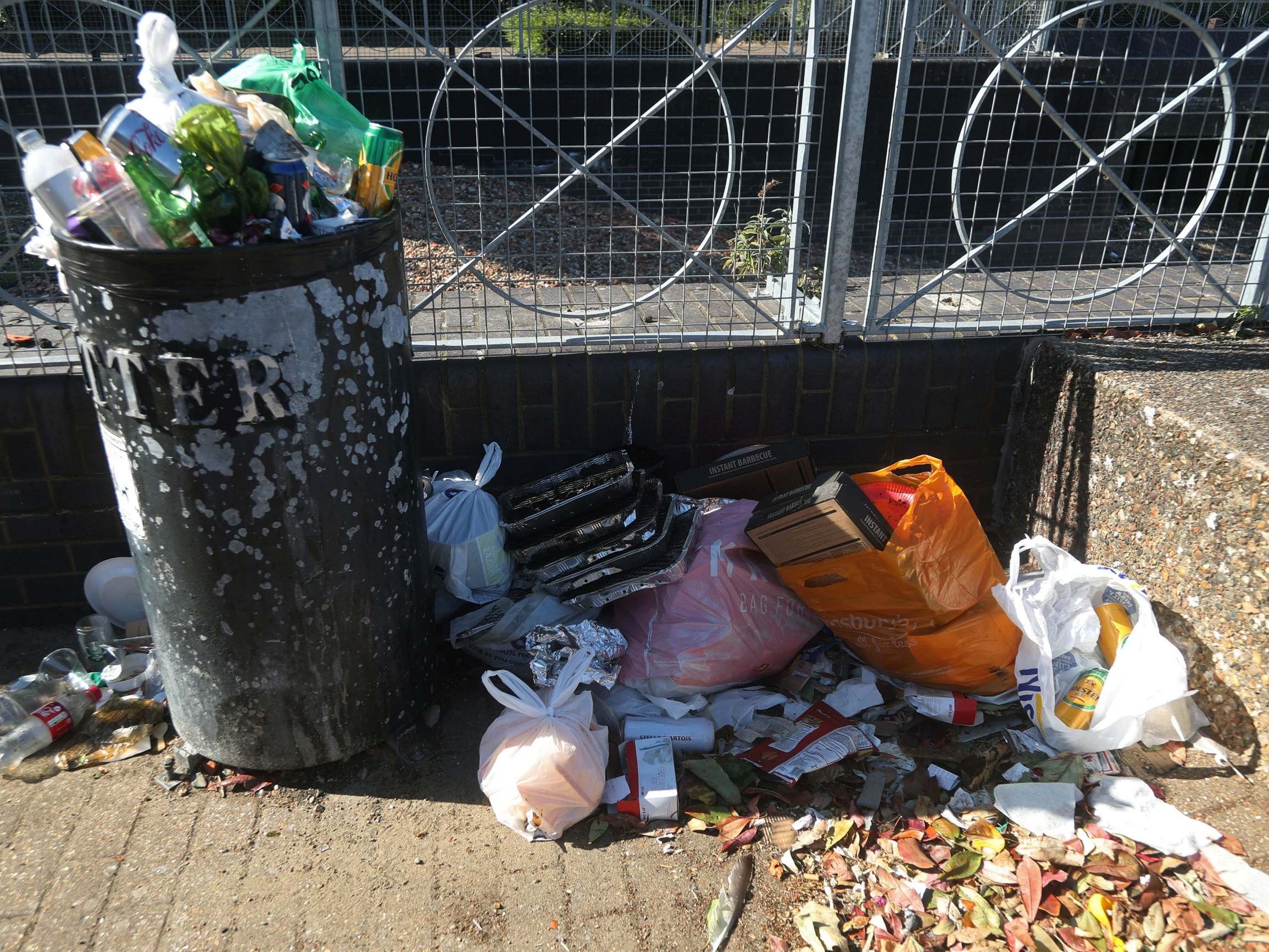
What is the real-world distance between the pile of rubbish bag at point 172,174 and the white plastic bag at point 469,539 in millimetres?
998

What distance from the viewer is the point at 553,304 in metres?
3.24

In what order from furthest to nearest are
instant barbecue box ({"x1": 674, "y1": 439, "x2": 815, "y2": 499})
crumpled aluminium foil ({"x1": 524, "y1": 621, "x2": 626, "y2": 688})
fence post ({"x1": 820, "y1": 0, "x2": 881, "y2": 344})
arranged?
instant barbecue box ({"x1": 674, "y1": 439, "x2": 815, "y2": 499}), fence post ({"x1": 820, "y1": 0, "x2": 881, "y2": 344}), crumpled aluminium foil ({"x1": 524, "y1": 621, "x2": 626, "y2": 688})

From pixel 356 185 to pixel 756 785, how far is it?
1.80 meters

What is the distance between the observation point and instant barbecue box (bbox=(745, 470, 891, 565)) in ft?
8.24

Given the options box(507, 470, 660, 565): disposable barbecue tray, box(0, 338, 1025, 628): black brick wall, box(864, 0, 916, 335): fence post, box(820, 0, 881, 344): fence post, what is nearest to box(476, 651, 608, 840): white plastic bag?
box(507, 470, 660, 565): disposable barbecue tray

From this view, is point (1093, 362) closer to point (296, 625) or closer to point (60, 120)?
point (296, 625)

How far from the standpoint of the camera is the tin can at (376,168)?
213 centimetres

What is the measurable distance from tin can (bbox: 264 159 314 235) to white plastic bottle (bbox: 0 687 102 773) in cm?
160

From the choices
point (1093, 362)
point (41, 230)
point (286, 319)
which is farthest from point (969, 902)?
point (41, 230)

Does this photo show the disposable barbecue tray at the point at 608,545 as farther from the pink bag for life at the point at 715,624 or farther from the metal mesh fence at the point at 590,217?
the metal mesh fence at the point at 590,217

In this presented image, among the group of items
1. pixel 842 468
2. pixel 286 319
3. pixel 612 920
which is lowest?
pixel 612 920

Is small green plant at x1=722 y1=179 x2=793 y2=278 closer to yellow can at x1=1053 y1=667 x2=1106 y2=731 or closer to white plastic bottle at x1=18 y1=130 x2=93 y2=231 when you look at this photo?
yellow can at x1=1053 y1=667 x2=1106 y2=731

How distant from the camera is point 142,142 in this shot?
182cm

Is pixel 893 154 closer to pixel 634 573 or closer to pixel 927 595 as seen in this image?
pixel 927 595
